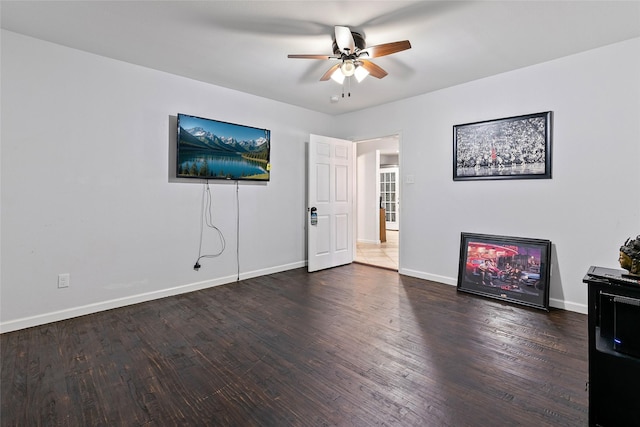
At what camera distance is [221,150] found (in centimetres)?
385

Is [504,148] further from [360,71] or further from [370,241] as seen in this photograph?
[370,241]

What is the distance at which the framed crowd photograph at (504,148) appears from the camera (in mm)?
3221

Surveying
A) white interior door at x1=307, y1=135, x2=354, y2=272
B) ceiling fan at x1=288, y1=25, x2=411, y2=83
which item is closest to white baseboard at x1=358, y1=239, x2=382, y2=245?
white interior door at x1=307, y1=135, x2=354, y2=272

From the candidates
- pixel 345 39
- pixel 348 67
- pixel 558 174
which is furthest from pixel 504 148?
pixel 345 39

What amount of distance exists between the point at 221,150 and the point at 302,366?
281 centimetres

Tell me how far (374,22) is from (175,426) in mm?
3008

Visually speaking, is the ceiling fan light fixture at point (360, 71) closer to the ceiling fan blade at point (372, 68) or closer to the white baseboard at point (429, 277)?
the ceiling fan blade at point (372, 68)

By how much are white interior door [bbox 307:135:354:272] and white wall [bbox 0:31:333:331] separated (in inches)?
41.9

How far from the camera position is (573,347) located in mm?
2316

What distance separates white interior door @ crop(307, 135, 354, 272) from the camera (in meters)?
4.65

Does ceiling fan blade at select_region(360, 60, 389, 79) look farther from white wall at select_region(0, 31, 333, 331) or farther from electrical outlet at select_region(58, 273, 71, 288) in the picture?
electrical outlet at select_region(58, 273, 71, 288)

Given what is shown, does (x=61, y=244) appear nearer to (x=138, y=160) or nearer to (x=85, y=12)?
(x=138, y=160)

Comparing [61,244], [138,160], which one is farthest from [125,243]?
[138,160]

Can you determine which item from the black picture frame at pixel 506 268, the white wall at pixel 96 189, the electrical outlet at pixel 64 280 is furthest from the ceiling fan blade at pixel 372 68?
the electrical outlet at pixel 64 280
